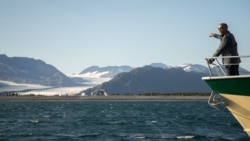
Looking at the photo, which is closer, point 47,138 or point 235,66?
point 235,66

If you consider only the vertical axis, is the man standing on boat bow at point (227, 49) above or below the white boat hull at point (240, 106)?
above

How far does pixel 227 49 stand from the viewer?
63.8ft

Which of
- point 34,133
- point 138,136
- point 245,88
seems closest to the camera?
point 245,88

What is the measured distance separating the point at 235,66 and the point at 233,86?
0.94 meters

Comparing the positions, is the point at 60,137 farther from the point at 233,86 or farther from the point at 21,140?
the point at 233,86

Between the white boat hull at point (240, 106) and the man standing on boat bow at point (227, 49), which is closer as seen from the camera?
the white boat hull at point (240, 106)

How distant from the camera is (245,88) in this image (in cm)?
1867

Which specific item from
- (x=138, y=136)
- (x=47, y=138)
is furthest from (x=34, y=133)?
(x=138, y=136)

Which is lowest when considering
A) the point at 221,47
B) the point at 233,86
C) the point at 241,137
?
the point at 241,137

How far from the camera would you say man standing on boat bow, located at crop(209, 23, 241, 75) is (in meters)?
19.2

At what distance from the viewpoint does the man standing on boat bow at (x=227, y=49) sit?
63.2 feet

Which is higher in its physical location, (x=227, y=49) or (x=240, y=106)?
(x=227, y=49)

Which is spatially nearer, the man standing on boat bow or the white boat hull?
the white boat hull

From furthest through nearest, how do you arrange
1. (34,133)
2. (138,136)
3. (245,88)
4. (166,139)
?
(34,133)
(138,136)
(166,139)
(245,88)
